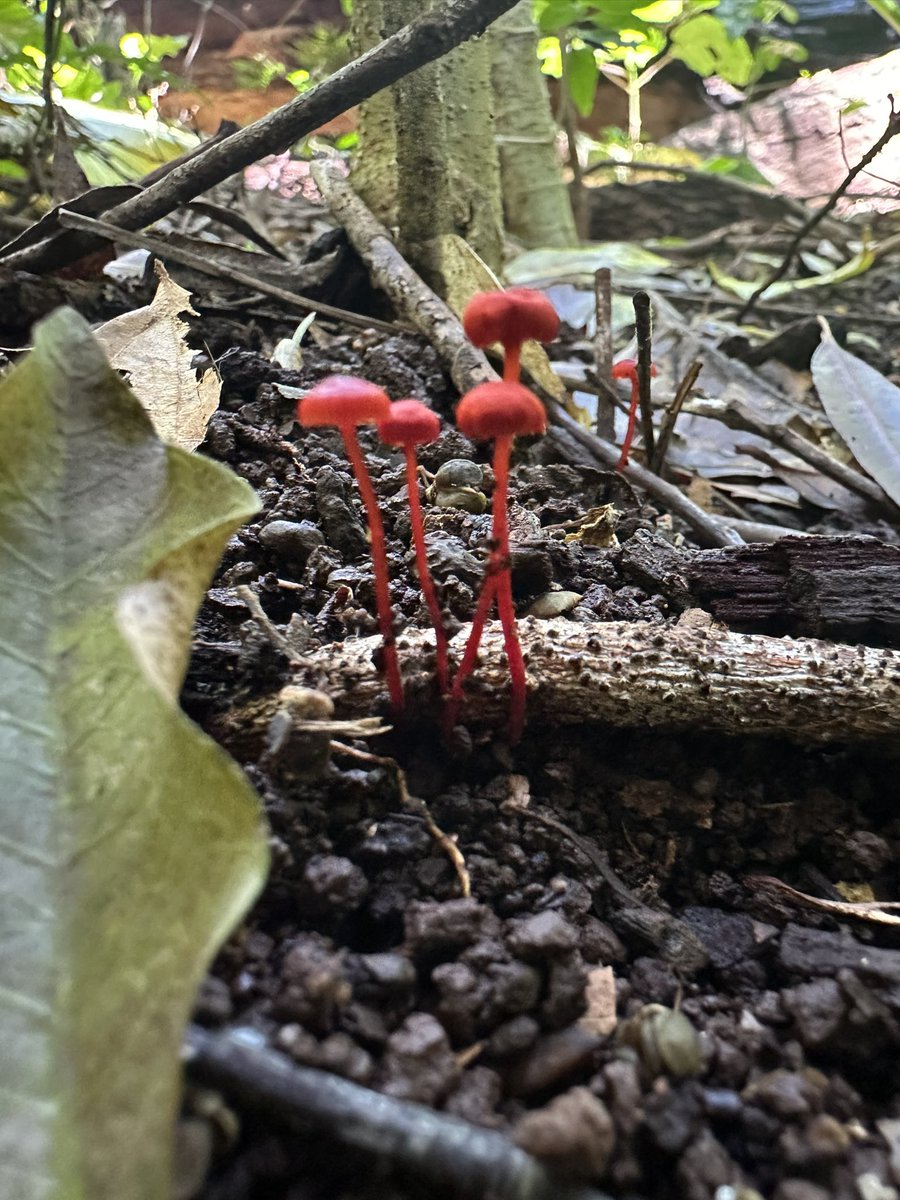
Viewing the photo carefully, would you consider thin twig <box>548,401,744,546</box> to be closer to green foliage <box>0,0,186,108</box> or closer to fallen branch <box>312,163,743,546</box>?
fallen branch <box>312,163,743,546</box>

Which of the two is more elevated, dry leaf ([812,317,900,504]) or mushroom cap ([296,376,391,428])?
mushroom cap ([296,376,391,428])

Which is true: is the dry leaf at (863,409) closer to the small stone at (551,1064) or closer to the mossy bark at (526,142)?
the small stone at (551,1064)

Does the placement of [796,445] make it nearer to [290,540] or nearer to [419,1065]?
[290,540]

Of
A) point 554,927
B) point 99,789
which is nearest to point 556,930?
point 554,927

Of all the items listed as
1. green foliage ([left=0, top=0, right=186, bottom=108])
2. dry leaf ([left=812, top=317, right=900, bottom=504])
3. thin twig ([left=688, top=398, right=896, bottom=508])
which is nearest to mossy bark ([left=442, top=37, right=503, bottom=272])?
thin twig ([left=688, top=398, right=896, bottom=508])

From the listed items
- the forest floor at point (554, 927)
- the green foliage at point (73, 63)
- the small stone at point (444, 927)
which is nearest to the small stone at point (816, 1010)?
the forest floor at point (554, 927)

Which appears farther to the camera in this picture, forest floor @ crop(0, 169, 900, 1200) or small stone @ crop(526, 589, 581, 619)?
small stone @ crop(526, 589, 581, 619)

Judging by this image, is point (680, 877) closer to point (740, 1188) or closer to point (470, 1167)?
point (740, 1188)

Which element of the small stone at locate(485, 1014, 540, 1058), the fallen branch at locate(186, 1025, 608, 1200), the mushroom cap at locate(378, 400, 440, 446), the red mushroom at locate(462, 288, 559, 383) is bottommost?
the small stone at locate(485, 1014, 540, 1058)
